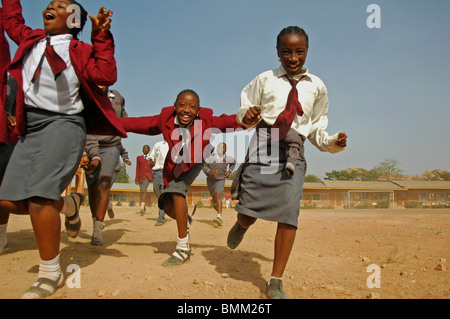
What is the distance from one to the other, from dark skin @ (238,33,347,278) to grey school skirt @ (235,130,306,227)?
12cm

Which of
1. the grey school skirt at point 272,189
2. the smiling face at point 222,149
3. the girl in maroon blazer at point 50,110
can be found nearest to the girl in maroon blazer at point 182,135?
the grey school skirt at point 272,189

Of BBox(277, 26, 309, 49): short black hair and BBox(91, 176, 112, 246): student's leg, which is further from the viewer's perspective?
BBox(91, 176, 112, 246): student's leg

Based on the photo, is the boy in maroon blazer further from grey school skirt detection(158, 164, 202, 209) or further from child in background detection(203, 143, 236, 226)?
grey school skirt detection(158, 164, 202, 209)

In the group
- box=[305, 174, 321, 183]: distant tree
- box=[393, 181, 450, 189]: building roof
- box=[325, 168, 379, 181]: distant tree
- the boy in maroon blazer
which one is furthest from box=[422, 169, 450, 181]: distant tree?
the boy in maroon blazer

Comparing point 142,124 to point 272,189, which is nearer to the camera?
point 272,189

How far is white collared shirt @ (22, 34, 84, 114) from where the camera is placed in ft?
9.00

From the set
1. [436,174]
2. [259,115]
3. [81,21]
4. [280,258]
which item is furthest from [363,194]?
[436,174]

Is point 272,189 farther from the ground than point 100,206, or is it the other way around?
point 272,189

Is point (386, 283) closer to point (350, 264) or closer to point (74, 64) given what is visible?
point (350, 264)

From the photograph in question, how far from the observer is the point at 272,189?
3037 mm

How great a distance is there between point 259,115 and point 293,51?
2.32ft

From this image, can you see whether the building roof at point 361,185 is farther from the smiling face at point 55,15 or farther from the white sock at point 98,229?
the smiling face at point 55,15

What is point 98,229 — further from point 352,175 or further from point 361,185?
point 352,175

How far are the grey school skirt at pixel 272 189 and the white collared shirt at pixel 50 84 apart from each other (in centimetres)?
161
